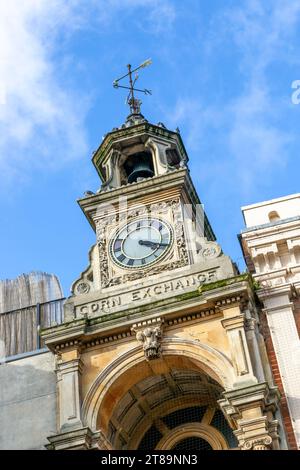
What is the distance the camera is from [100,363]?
22.5 metres

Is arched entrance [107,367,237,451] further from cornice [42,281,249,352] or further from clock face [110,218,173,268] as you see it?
clock face [110,218,173,268]

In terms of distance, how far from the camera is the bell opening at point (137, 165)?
28188 mm

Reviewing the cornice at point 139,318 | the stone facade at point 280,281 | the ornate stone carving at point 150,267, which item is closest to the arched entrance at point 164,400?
the cornice at point 139,318

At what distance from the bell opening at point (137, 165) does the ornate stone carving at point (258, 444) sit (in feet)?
35.4

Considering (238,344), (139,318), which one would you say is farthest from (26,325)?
(238,344)

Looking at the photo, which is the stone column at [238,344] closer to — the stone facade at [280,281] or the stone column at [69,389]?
the stone facade at [280,281]

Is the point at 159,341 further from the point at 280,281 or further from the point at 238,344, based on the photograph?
the point at 280,281

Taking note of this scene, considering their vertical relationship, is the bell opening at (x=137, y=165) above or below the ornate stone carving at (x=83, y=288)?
above

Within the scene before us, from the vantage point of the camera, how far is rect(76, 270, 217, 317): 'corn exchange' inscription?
23094 millimetres

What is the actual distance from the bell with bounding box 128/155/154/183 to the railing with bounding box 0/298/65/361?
444 centimetres

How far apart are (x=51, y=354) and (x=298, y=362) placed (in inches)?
261

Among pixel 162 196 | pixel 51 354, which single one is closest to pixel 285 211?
pixel 162 196

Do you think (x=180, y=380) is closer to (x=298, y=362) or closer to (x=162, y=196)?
(x=298, y=362)

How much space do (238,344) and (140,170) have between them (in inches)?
335
